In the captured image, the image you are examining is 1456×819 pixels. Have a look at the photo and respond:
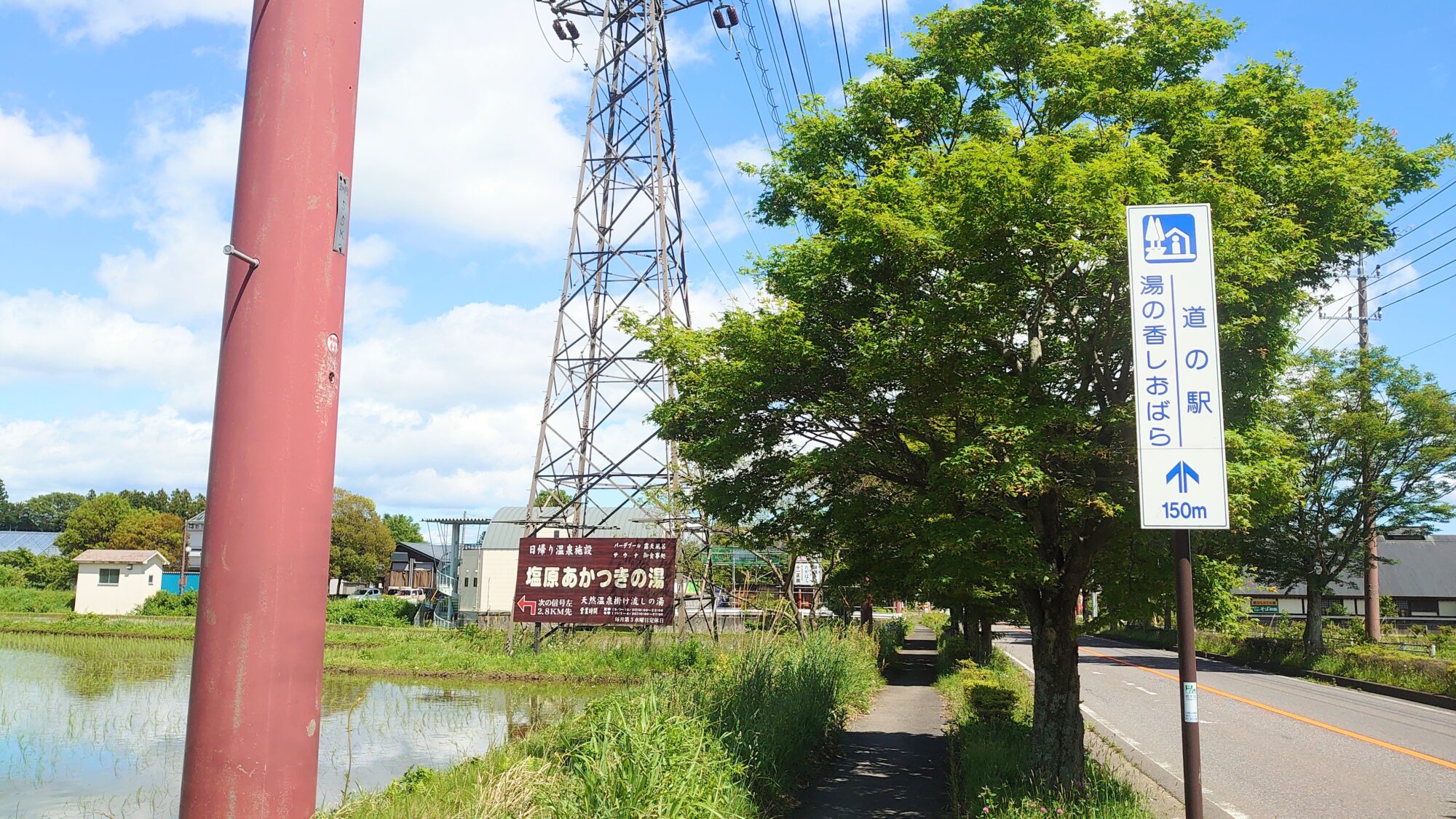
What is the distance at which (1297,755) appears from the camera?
45.3 feet

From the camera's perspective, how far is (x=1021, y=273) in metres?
8.13

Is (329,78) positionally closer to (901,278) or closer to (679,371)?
(901,278)

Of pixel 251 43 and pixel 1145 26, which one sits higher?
pixel 1145 26

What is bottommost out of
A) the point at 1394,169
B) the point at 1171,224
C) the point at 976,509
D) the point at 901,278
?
the point at 976,509

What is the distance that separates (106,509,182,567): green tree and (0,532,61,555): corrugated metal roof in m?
13.8

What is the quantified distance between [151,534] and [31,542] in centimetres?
2240

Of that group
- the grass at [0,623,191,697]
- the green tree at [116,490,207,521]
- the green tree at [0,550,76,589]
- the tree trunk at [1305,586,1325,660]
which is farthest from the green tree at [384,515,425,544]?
the tree trunk at [1305,586,1325,660]

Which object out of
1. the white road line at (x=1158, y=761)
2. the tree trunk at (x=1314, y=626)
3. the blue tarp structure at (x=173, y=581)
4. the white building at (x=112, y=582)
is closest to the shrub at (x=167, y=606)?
the white building at (x=112, y=582)

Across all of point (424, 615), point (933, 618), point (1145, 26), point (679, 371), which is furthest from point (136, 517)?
point (1145, 26)

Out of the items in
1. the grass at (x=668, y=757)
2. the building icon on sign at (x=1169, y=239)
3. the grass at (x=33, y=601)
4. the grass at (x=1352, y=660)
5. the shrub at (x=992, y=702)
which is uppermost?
the building icon on sign at (x=1169, y=239)

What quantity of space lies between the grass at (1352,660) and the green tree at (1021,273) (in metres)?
13.2

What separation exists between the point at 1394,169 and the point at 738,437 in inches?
300

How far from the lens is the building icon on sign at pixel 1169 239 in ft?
17.5

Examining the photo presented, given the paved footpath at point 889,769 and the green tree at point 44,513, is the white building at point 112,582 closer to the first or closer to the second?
the paved footpath at point 889,769
